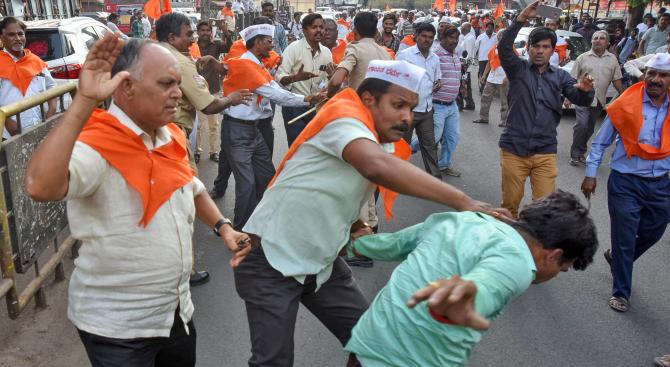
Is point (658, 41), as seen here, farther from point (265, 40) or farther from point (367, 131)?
point (367, 131)

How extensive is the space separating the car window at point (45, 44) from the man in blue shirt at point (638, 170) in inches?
281

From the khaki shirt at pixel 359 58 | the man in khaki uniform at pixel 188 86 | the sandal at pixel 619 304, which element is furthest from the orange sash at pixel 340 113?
the khaki shirt at pixel 359 58

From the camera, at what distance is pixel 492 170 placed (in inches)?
301

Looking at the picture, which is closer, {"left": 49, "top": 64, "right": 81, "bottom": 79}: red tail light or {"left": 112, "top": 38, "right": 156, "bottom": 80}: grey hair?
{"left": 112, "top": 38, "right": 156, "bottom": 80}: grey hair

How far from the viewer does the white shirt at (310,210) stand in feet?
7.00

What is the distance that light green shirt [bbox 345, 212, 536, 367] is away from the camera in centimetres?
151

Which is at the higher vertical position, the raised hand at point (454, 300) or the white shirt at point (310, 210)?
the raised hand at point (454, 300)

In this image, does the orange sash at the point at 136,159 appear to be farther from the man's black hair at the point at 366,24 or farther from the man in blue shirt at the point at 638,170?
the man's black hair at the point at 366,24

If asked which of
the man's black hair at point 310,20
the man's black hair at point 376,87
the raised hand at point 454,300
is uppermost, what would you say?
the man's black hair at point 376,87

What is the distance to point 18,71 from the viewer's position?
18.0 feet

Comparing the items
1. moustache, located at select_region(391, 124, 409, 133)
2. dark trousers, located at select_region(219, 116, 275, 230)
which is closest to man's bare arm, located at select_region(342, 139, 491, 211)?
moustache, located at select_region(391, 124, 409, 133)

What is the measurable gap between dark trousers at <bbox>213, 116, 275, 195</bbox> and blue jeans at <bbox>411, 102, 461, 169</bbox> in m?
2.14

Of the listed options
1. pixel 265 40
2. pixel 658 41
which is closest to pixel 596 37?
pixel 265 40

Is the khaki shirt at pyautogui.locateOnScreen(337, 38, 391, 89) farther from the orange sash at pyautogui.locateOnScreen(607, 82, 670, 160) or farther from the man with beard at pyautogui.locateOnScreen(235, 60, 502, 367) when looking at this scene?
the man with beard at pyautogui.locateOnScreen(235, 60, 502, 367)
